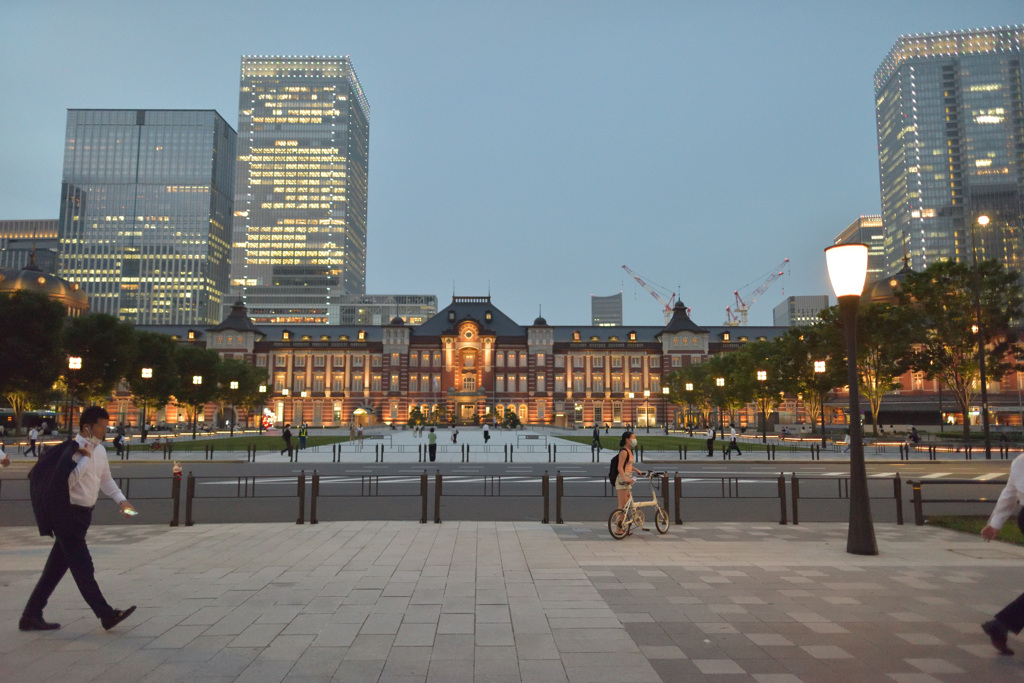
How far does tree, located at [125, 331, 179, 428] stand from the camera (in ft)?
186

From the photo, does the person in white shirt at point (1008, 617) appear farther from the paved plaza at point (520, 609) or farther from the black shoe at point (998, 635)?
the paved plaza at point (520, 609)

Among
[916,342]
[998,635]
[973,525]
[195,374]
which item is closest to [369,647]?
[998,635]

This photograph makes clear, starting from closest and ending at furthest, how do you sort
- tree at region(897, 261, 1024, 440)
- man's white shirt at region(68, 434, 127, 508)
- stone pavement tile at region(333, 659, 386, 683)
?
stone pavement tile at region(333, 659, 386, 683)
man's white shirt at region(68, 434, 127, 508)
tree at region(897, 261, 1024, 440)

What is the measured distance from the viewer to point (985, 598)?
7891 millimetres

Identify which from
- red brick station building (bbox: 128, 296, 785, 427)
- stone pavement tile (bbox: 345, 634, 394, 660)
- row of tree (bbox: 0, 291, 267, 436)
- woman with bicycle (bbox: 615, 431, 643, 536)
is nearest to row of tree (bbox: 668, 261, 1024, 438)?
woman with bicycle (bbox: 615, 431, 643, 536)

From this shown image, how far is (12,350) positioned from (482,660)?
5544 cm

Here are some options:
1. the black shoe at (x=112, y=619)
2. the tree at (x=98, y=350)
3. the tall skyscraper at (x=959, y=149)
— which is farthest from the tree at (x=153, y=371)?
the tall skyscraper at (x=959, y=149)

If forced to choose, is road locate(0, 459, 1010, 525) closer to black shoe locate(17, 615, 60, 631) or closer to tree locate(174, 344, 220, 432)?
black shoe locate(17, 615, 60, 631)

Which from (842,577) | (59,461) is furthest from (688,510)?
(59,461)

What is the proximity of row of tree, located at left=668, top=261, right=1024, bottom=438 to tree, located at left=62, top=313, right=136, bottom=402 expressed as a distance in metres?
51.7

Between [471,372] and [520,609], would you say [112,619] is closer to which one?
[520,609]

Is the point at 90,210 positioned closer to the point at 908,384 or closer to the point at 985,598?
the point at 908,384

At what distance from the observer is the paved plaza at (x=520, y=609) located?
5723 millimetres

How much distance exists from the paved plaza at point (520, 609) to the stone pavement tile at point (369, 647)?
3 cm
